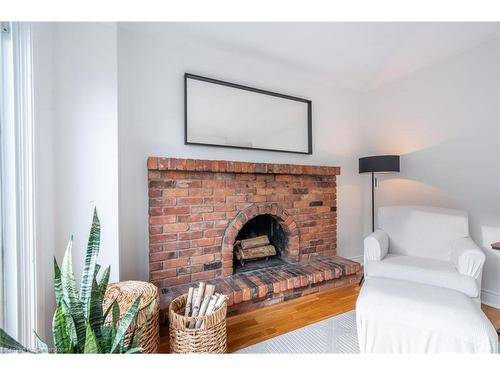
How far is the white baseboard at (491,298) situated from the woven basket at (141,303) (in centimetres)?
274

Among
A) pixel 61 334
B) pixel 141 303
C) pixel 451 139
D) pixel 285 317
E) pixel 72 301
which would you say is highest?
pixel 451 139

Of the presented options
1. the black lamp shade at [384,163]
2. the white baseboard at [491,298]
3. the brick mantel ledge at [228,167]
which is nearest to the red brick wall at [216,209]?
the brick mantel ledge at [228,167]

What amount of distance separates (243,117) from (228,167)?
1.96ft

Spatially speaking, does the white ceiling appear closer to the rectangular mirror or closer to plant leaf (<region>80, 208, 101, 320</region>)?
the rectangular mirror

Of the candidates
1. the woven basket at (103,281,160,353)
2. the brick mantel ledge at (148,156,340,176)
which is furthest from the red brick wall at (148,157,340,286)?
the woven basket at (103,281,160,353)

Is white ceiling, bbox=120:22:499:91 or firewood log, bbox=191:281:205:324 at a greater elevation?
white ceiling, bbox=120:22:499:91

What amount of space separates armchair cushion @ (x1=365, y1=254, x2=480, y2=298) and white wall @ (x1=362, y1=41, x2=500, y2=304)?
711 mm

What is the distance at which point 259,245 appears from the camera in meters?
2.44

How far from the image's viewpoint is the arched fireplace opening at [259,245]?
2.34 metres

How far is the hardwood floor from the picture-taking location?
159 centimetres

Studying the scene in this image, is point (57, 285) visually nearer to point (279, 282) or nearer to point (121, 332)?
point (121, 332)

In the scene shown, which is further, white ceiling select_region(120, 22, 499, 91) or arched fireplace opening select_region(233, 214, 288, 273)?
arched fireplace opening select_region(233, 214, 288, 273)

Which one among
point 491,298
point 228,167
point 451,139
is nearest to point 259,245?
point 228,167
